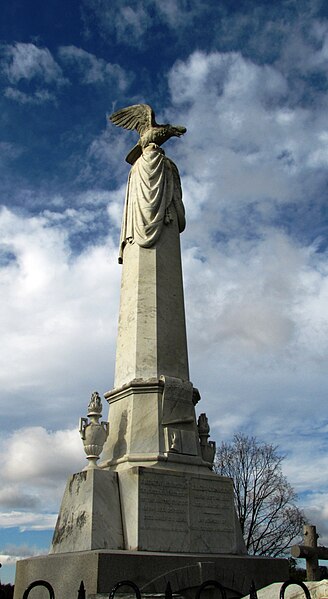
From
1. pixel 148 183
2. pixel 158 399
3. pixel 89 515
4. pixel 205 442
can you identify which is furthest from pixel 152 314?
pixel 89 515

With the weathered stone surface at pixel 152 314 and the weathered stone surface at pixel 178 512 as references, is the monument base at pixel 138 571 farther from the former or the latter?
the weathered stone surface at pixel 152 314

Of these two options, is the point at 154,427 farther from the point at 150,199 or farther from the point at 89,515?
the point at 150,199

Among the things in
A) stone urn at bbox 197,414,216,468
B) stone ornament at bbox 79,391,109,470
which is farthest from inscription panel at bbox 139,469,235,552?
stone ornament at bbox 79,391,109,470

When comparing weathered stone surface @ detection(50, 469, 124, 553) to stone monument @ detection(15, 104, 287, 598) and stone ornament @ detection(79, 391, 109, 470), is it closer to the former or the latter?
stone monument @ detection(15, 104, 287, 598)

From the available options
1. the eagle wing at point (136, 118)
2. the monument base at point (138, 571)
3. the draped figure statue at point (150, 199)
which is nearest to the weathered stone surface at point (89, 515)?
the monument base at point (138, 571)

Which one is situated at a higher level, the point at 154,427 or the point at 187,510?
the point at 154,427

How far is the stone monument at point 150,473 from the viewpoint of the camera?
8328mm

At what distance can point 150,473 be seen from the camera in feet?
30.2

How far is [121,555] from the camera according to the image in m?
7.92

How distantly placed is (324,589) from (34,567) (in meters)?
4.62

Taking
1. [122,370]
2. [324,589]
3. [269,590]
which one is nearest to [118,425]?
[122,370]

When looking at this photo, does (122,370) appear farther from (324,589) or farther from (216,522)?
(324,589)

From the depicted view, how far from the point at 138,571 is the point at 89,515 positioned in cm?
120

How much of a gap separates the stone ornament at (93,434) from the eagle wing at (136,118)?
6.64 metres
